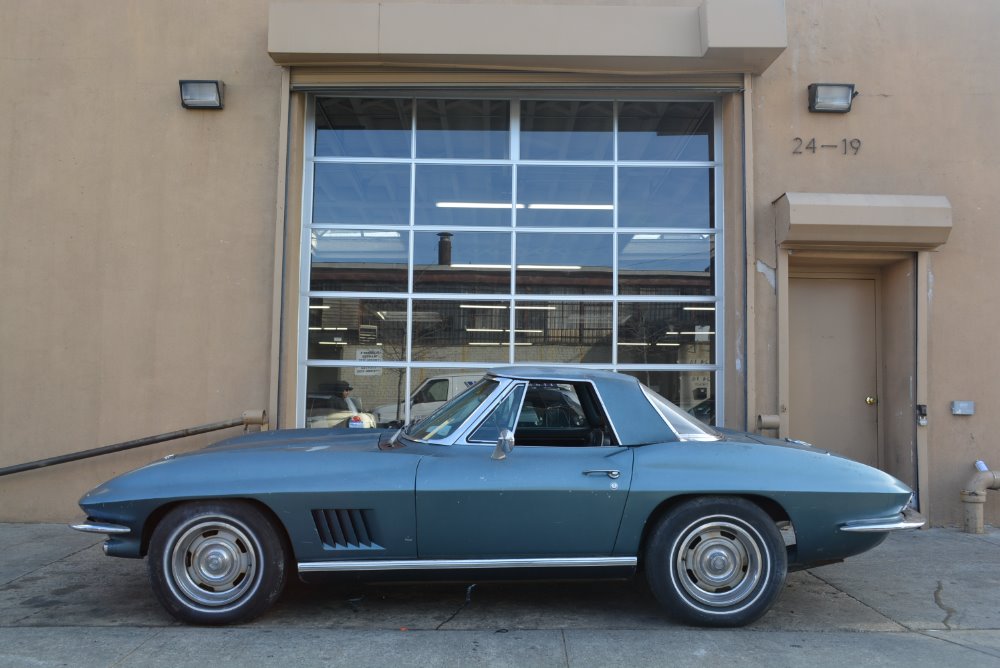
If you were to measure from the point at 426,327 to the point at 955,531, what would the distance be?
5195 mm

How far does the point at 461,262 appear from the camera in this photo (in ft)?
26.9

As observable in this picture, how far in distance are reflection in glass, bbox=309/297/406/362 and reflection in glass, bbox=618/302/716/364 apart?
222 cm

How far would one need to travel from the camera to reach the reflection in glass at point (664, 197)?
830cm

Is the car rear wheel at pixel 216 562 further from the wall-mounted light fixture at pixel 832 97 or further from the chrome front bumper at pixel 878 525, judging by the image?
the wall-mounted light fixture at pixel 832 97

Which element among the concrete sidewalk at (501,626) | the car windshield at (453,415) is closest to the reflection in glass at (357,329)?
the concrete sidewalk at (501,626)

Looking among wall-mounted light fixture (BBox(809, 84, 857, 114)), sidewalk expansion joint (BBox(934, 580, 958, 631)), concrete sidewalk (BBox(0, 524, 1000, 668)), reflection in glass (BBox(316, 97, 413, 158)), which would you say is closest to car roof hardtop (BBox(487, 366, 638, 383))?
concrete sidewalk (BBox(0, 524, 1000, 668))

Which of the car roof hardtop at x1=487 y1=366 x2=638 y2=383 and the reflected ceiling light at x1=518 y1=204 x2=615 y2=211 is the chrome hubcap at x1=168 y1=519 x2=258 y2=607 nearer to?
the car roof hardtop at x1=487 y1=366 x2=638 y2=383

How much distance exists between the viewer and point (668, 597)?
448 cm

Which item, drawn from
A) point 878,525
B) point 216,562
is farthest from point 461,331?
point 878,525

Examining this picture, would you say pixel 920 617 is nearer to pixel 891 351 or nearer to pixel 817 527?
pixel 817 527

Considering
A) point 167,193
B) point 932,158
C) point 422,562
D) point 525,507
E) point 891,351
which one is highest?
point 932,158

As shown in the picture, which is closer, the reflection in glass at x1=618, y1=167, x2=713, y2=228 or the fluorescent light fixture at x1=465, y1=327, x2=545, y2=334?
the fluorescent light fixture at x1=465, y1=327, x2=545, y2=334

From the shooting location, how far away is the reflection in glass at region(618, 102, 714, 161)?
834 cm

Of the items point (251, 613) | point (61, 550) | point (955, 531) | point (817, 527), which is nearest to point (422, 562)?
point (251, 613)
